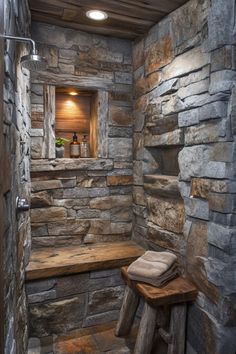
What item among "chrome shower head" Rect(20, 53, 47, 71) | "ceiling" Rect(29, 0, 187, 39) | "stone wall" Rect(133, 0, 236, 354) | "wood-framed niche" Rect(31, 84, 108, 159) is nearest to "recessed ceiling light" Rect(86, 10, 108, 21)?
"ceiling" Rect(29, 0, 187, 39)

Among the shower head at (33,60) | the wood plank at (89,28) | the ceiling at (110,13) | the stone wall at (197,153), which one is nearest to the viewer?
the shower head at (33,60)

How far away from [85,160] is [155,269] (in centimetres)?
103

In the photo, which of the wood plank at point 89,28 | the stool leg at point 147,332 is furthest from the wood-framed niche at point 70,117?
the stool leg at point 147,332

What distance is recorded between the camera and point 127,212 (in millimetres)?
2398

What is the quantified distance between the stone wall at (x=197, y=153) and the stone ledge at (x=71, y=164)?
14.3 inches

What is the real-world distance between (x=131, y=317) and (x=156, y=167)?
109 cm

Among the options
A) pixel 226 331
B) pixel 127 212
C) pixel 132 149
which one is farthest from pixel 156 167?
pixel 226 331

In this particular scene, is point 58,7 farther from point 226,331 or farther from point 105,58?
point 226,331

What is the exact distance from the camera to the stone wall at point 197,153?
140cm

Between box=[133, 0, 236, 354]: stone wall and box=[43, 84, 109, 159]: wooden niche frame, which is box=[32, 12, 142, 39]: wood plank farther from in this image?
box=[43, 84, 109, 159]: wooden niche frame

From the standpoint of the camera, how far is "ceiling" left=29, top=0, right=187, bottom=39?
1.72 m

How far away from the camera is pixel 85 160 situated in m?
2.22

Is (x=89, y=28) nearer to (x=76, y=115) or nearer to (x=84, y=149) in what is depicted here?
(x=76, y=115)

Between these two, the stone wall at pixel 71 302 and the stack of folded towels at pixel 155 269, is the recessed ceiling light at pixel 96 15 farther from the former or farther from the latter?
the stone wall at pixel 71 302
